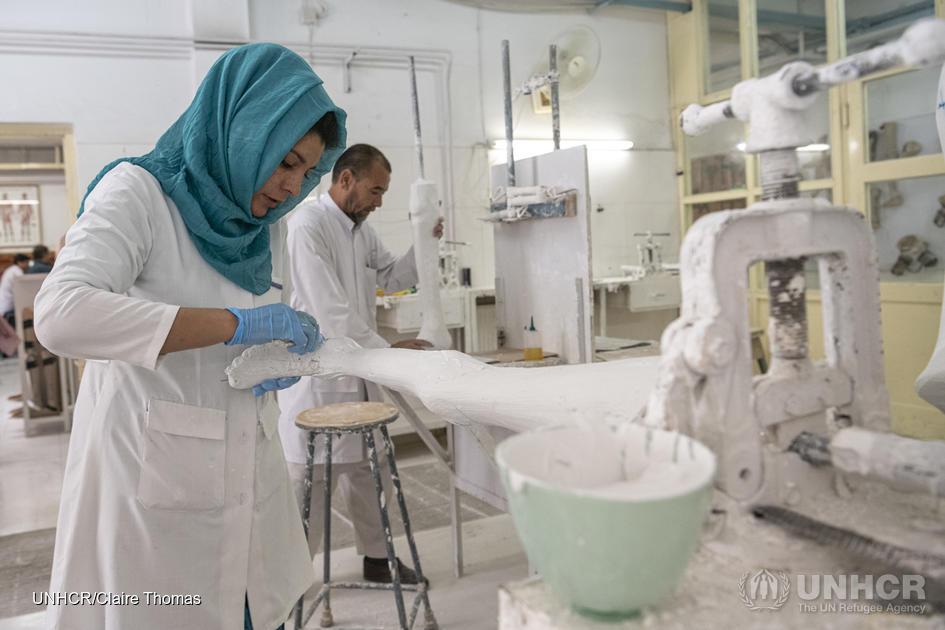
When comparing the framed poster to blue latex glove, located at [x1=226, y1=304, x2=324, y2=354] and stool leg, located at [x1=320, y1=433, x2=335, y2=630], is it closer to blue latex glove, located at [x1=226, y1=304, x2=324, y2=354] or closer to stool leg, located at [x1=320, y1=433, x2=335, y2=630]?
stool leg, located at [x1=320, y1=433, x2=335, y2=630]

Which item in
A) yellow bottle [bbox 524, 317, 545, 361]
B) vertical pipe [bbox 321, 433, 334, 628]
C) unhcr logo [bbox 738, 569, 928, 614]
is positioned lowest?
vertical pipe [bbox 321, 433, 334, 628]

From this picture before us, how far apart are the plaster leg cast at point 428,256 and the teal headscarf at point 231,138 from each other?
4.86 feet

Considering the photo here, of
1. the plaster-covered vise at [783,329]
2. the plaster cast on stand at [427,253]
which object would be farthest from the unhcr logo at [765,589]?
the plaster cast on stand at [427,253]

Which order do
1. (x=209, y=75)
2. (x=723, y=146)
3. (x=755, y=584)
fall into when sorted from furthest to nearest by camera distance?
(x=723, y=146), (x=209, y=75), (x=755, y=584)

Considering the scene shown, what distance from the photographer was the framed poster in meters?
10.5

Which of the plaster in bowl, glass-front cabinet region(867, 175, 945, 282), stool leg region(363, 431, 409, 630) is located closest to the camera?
the plaster in bowl

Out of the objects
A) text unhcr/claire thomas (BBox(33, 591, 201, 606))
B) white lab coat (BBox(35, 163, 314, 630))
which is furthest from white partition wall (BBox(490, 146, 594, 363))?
text unhcr/claire thomas (BBox(33, 591, 201, 606))

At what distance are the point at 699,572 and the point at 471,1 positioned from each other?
5534 millimetres

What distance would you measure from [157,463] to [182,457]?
5cm

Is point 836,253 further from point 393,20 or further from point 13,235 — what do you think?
point 13,235

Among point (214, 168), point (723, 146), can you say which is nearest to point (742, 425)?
point (214, 168)

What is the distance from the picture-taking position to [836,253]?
898mm

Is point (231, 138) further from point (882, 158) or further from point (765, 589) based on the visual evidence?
point (882, 158)

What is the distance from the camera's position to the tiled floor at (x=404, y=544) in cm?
262
